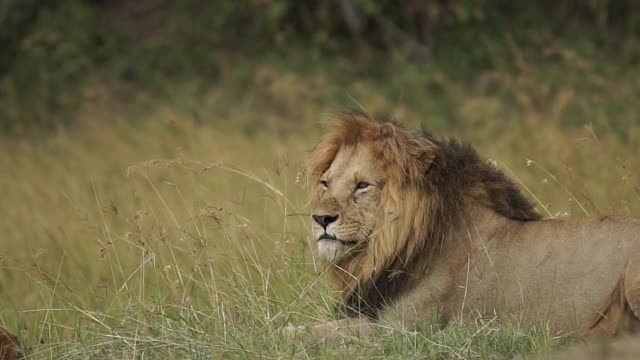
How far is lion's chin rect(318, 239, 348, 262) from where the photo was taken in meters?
5.14

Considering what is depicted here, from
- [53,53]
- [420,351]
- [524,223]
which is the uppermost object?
[524,223]

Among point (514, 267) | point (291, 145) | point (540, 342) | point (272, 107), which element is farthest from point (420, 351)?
point (272, 107)

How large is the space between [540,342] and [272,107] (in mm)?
→ 8769

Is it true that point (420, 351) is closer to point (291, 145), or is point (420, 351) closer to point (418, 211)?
point (418, 211)

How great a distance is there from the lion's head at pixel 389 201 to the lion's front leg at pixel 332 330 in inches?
3.0

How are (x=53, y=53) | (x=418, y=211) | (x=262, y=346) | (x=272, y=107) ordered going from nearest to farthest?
(x=262, y=346)
(x=418, y=211)
(x=272, y=107)
(x=53, y=53)

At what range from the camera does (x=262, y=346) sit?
4.78 m

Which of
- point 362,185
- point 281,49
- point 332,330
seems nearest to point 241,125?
point 281,49

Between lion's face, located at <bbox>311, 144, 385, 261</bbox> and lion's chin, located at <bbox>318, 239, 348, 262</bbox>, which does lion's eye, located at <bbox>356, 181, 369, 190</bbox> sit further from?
lion's chin, located at <bbox>318, 239, 348, 262</bbox>

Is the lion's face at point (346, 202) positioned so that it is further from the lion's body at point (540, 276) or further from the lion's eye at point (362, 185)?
the lion's body at point (540, 276)

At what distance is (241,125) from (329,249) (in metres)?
7.09

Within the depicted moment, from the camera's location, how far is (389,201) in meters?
5.24

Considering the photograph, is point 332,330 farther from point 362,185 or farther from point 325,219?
point 362,185

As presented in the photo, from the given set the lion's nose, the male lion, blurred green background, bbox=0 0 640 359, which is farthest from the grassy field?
the lion's nose
